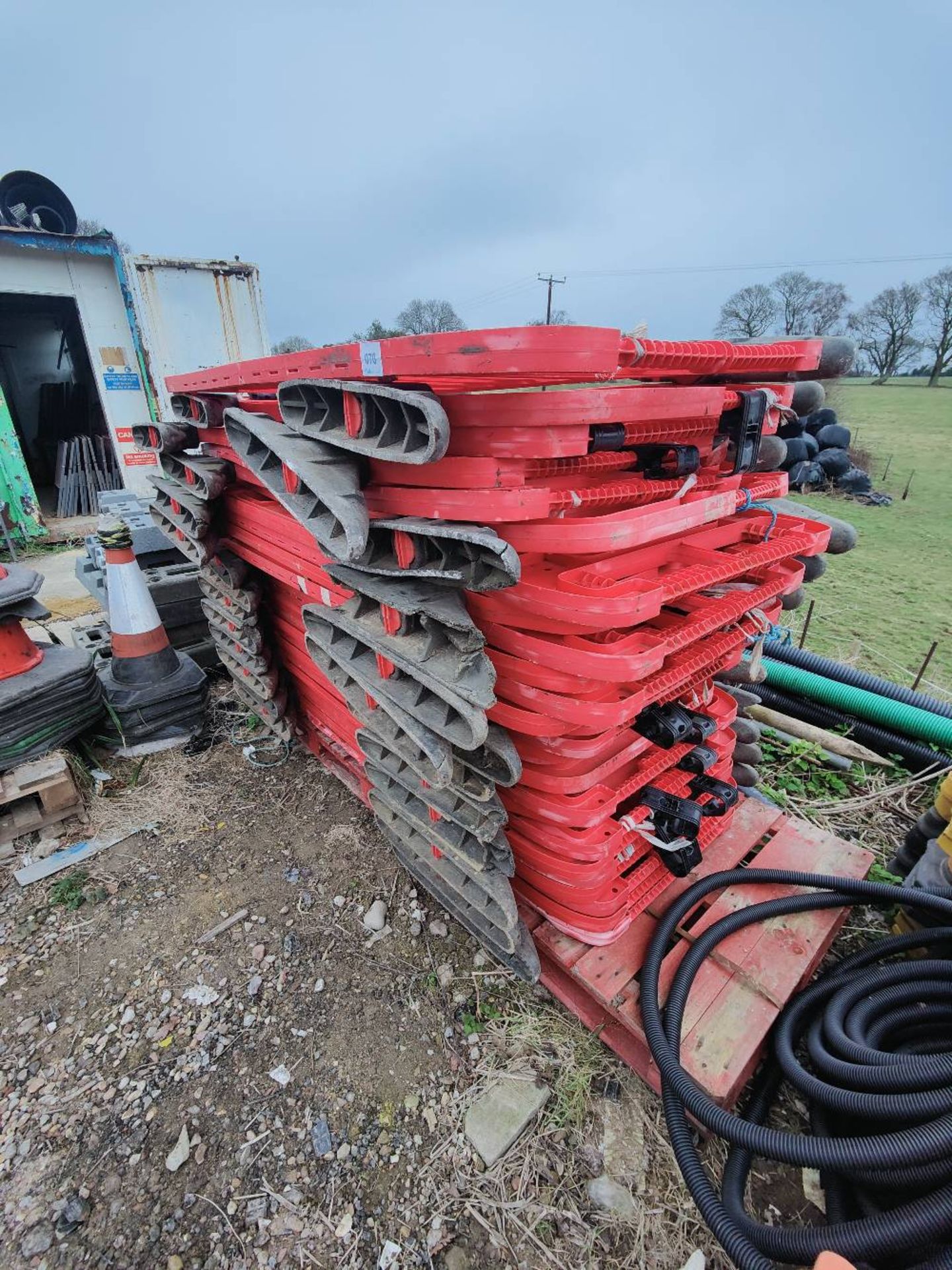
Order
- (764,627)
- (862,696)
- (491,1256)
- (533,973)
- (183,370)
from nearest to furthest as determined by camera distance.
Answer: (491,1256) < (533,973) < (764,627) < (862,696) < (183,370)

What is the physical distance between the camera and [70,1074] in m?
1.99

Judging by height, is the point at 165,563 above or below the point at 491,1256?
above

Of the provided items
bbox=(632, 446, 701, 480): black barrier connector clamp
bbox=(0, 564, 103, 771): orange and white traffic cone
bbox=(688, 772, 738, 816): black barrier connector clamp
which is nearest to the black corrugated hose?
bbox=(688, 772, 738, 816): black barrier connector clamp

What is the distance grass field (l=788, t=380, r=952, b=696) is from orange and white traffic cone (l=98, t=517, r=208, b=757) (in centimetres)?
505

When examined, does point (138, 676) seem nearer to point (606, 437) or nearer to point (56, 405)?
point (606, 437)

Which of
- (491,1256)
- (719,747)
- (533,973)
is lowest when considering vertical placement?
(491,1256)

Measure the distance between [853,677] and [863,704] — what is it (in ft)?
0.87

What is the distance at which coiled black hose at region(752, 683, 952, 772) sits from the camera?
3334 mm

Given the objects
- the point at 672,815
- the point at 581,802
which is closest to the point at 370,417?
the point at 581,802

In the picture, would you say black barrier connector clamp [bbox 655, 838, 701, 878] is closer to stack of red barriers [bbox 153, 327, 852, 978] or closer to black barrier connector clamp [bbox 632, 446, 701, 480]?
stack of red barriers [bbox 153, 327, 852, 978]

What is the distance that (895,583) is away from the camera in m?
6.30

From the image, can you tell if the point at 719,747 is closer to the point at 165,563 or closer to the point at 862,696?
Answer: the point at 862,696

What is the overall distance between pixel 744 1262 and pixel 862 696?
3065 mm

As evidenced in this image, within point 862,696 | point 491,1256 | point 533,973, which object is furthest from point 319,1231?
point 862,696
